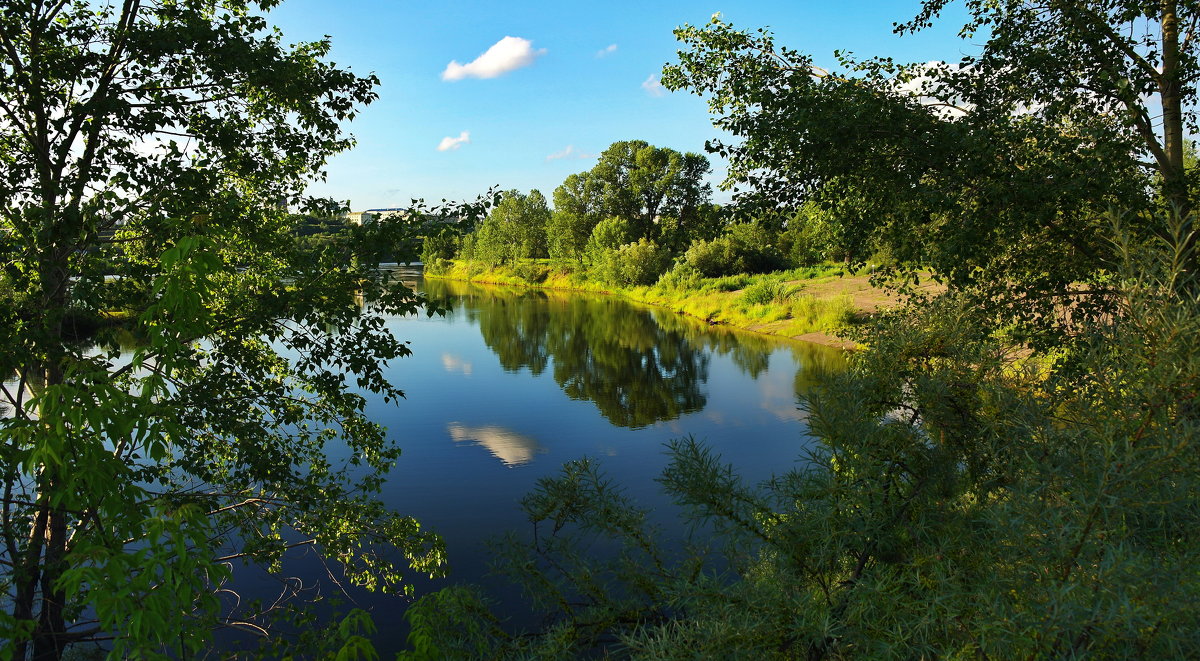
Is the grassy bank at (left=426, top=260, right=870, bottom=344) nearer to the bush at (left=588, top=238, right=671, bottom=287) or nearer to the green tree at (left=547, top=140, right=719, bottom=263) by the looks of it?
the bush at (left=588, top=238, right=671, bottom=287)

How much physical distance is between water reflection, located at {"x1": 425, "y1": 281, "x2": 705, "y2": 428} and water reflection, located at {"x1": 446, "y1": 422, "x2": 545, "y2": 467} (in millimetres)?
2881

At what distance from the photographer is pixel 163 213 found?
628 cm

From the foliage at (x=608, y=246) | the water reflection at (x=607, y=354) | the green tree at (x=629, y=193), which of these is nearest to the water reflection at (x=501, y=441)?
the water reflection at (x=607, y=354)

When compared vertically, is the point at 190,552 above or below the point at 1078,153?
below

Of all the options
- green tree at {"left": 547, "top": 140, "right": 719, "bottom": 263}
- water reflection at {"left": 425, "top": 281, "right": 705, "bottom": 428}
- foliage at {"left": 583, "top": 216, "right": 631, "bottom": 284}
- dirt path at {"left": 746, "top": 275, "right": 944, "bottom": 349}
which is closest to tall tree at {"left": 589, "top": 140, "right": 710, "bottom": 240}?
green tree at {"left": 547, "top": 140, "right": 719, "bottom": 263}

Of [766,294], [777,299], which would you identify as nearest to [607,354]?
[777,299]

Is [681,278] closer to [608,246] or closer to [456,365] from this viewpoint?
[608,246]

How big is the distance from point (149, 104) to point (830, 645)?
6671 millimetres

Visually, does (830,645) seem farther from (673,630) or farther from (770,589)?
(673,630)

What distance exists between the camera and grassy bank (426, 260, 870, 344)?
29.7 meters

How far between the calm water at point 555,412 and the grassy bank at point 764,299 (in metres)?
1.57

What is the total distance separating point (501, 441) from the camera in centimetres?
1625

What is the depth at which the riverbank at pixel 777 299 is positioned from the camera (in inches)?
1152

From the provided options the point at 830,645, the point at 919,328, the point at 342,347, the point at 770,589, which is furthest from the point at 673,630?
the point at 342,347
